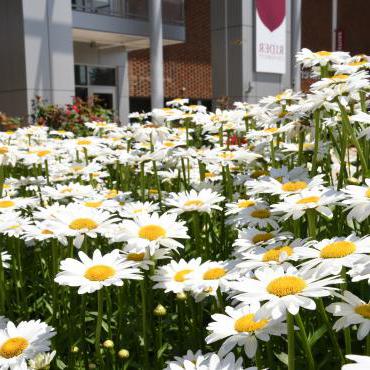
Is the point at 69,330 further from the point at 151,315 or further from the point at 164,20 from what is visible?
the point at 164,20

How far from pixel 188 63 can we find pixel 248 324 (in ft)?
62.6

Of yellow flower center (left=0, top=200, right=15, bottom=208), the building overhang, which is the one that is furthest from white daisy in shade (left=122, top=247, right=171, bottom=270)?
the building overhang

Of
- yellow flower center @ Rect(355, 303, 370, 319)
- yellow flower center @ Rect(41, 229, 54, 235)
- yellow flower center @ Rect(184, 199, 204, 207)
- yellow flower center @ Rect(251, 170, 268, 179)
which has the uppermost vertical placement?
yellow flower center @ Rect(251, 170, 268, 179)

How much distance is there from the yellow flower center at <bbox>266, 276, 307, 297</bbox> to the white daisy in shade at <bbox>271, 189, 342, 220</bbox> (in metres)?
0.36

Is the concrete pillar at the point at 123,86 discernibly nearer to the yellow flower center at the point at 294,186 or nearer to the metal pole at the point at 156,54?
the metal pole at the point at 156,54

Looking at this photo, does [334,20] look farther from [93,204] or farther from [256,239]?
[256,239]

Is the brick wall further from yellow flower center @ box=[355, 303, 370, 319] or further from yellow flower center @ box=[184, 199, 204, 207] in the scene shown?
yellow flower center @ box=[355, 303, 370, 319]

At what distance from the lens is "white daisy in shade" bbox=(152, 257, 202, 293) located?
5.18 feet

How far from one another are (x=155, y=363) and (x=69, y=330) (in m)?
0.32

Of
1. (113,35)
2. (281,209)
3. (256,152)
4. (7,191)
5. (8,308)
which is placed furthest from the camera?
(113,35)

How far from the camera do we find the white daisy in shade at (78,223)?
5.80ft

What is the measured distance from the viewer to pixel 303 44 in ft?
84.9

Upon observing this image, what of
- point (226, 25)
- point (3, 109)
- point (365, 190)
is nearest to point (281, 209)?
point (365, 190)

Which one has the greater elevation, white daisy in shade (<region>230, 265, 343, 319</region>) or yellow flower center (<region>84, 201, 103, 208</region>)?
yellow flower center (<region>84, 201, 103, 208</region>)
